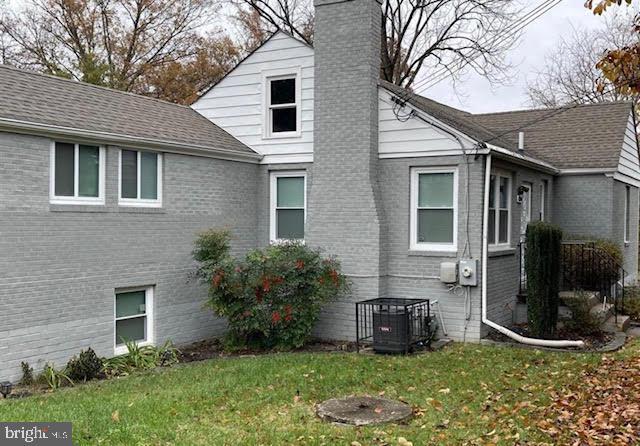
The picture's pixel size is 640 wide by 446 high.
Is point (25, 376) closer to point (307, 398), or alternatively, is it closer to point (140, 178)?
point (140, 178)

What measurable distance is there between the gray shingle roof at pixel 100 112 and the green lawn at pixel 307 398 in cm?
408

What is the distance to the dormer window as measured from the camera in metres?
12.7

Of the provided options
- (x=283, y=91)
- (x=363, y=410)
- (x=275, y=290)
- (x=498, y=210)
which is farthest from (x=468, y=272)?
(x=283, y=91)

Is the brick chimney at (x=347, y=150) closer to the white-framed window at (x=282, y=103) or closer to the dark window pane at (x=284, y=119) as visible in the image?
the white-framed window at (x=282, y=103)

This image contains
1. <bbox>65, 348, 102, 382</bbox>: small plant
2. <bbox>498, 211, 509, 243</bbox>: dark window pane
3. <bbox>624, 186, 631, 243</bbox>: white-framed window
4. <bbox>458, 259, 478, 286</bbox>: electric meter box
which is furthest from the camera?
<bbox>624, 186, 631, 243</bbox>: white-framed window

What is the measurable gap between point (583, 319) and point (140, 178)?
8.39 metres

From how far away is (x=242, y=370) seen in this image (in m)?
8.92

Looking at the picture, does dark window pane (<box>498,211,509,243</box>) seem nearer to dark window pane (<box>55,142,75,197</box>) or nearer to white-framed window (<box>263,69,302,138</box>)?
white-framed window (<box>263,69,302,138</box>)

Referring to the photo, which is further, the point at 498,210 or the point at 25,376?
the point at 498,210

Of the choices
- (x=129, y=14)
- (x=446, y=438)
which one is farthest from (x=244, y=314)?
(x=129, y=14)

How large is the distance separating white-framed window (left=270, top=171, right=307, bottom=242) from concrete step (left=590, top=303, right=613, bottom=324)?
5915mm

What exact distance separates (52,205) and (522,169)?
9.41 m

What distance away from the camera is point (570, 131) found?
1692 cm

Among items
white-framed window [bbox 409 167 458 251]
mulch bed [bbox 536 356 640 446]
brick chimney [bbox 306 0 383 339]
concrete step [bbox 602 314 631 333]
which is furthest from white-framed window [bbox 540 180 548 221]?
mulch bed [bbox 536 356 640 446]
